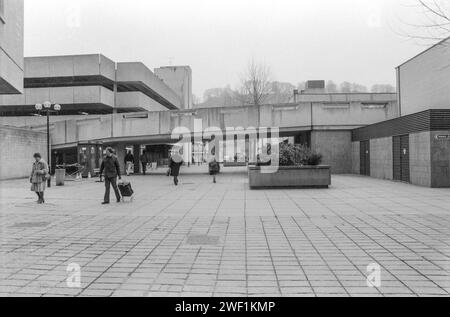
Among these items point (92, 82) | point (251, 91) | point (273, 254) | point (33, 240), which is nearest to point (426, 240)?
point (273, 254)

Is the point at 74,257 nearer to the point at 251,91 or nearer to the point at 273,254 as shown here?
the point at 273,254

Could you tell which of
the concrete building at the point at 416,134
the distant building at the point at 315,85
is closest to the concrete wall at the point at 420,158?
the concrete building at the point at 416,134

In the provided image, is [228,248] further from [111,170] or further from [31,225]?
[111,170]

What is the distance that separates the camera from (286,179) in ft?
57.2

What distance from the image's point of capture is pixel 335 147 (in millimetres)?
27516

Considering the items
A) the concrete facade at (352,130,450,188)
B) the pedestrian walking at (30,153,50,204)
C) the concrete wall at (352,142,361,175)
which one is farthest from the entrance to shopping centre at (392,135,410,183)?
the pedestrian walking at (30,153,50,204)

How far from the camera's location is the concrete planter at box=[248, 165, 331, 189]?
57.0 ft

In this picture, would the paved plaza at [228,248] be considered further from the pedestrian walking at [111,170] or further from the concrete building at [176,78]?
the concrete building at [176,78]

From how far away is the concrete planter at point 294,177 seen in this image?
17.4m

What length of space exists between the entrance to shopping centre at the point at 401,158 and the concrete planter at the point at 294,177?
446 cm

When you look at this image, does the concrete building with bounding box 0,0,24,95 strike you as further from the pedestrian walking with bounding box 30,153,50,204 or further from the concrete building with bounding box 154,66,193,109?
the concrete building with bounding box 154,66,193,109

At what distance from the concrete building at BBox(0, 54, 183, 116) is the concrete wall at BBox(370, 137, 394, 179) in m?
33.4
